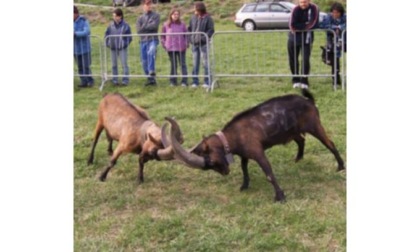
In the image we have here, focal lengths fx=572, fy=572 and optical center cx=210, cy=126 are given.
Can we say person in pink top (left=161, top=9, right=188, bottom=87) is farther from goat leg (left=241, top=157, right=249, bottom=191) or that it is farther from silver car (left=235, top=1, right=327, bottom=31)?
goat leg (left=241, top=157, right=249, bottom=191)

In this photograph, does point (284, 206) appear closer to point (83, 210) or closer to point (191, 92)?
point (83, 210)

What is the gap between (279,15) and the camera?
736cm

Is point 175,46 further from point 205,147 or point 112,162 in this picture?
point 205,147

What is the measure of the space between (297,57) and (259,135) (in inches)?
113

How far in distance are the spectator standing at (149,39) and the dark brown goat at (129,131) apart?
205cm

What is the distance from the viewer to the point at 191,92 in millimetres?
6590

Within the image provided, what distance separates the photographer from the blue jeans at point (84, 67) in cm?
630

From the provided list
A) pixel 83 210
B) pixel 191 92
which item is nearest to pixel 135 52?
pixel 191 92

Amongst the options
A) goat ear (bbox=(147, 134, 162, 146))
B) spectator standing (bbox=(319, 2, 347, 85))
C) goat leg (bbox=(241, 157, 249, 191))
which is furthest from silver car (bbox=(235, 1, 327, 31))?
goat ear (bbox=(147, 134, 162, 146))

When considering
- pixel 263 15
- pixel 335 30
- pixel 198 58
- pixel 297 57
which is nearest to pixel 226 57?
pixel 198 58

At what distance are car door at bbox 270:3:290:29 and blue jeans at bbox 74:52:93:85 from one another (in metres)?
2.30

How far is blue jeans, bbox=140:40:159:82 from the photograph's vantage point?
723 cm

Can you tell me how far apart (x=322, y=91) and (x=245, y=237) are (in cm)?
242

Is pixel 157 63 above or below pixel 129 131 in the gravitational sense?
above
